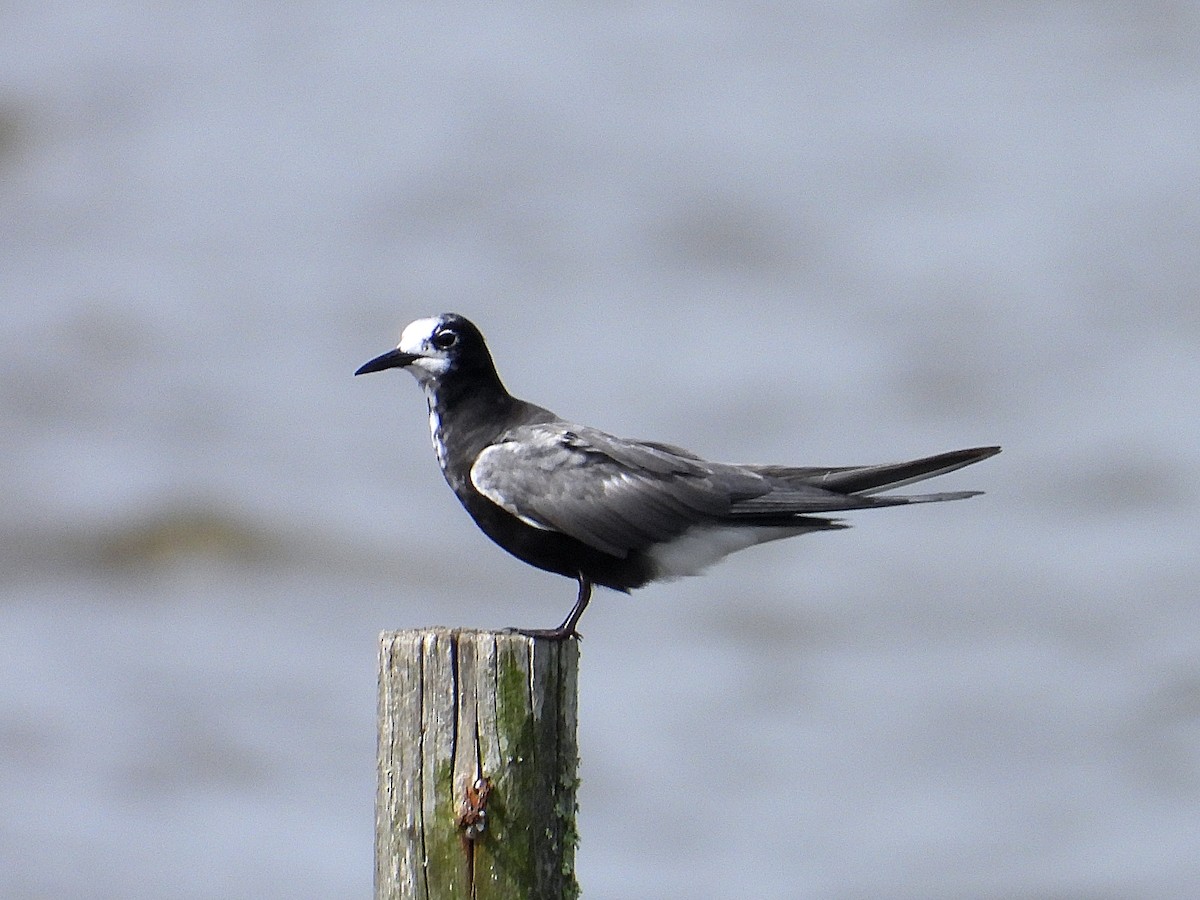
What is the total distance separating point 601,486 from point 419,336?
1030 millimetres

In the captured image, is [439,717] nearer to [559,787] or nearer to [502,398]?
[559,787]

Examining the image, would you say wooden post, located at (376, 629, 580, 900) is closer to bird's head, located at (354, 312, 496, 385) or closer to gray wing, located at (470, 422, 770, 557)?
gray wing, located at (470, 422, 770, 557)

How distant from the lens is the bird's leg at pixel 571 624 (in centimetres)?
433

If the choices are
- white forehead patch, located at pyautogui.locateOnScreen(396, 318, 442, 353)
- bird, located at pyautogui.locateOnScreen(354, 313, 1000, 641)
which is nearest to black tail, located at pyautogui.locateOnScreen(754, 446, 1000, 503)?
bird, located at pyautogui.locateOnScreen(354, 313, 1000, 641)

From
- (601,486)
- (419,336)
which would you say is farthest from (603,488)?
(419,336)

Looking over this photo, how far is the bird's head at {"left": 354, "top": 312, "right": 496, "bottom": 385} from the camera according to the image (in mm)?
5812

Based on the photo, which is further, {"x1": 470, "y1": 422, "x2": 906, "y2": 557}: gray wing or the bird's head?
the bird's head

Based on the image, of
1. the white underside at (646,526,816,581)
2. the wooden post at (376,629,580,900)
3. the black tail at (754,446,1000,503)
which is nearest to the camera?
the wooden post at (376,629,580,900)

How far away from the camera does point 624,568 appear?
553cm

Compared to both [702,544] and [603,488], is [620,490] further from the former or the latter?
[702,544]

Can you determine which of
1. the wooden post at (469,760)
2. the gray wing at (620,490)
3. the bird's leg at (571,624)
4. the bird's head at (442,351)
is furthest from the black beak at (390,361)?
the wooden post at (469,760)

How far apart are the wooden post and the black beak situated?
165cm

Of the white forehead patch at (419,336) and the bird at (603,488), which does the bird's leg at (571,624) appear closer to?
the bird at (603,488)

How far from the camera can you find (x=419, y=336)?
19.2ft
